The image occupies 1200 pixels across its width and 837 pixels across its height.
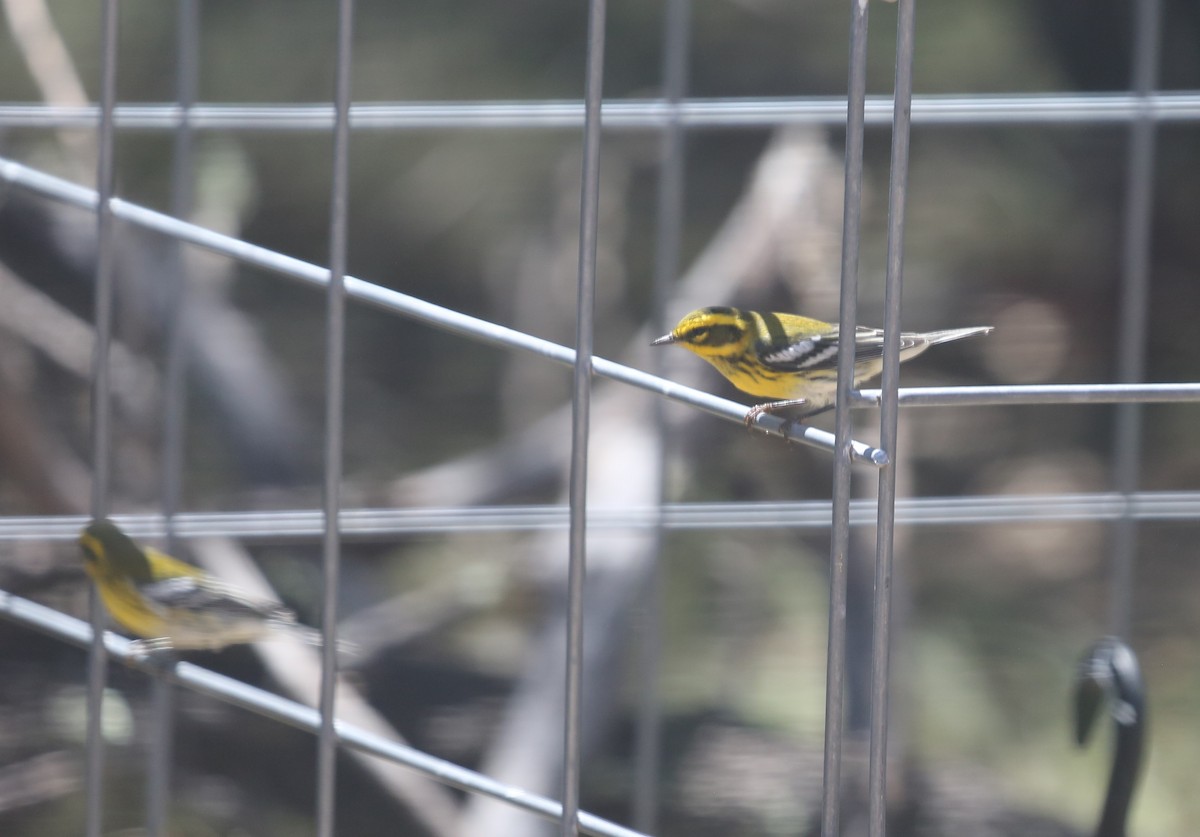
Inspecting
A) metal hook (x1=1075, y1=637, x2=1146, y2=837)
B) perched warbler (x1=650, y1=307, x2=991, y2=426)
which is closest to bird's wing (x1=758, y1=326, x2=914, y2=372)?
perched warbler (x1=650, y1=307, x2=991, y2=426)

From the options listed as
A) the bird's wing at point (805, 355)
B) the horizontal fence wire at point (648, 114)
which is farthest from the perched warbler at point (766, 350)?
the horizontal fence wire at point (648, 114)

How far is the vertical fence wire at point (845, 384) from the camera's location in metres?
0.62

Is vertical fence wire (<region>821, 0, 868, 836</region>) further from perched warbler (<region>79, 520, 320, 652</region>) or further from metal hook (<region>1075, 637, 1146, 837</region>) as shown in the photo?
perched warbler (<region>79, 520, 320, 652</region>)

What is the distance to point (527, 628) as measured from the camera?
2.34 meters

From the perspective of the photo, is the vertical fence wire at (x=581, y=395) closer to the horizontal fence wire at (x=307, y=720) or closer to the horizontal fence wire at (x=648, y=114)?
the horizontal fence wire at (x=307, y=720)

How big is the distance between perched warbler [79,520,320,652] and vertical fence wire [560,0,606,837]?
581mm

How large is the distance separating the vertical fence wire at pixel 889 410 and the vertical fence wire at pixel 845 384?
0.05ft

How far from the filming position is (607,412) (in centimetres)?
206

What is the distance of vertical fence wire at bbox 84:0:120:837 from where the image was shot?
2.85 feet

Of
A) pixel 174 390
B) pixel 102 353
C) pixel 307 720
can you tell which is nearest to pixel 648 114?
pixel 174 390

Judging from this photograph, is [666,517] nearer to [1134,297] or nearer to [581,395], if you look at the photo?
[1134,297]

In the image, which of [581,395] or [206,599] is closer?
[581,395]

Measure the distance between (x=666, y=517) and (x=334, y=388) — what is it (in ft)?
2.71

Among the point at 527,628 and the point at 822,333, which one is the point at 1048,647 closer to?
the point at 527,628
